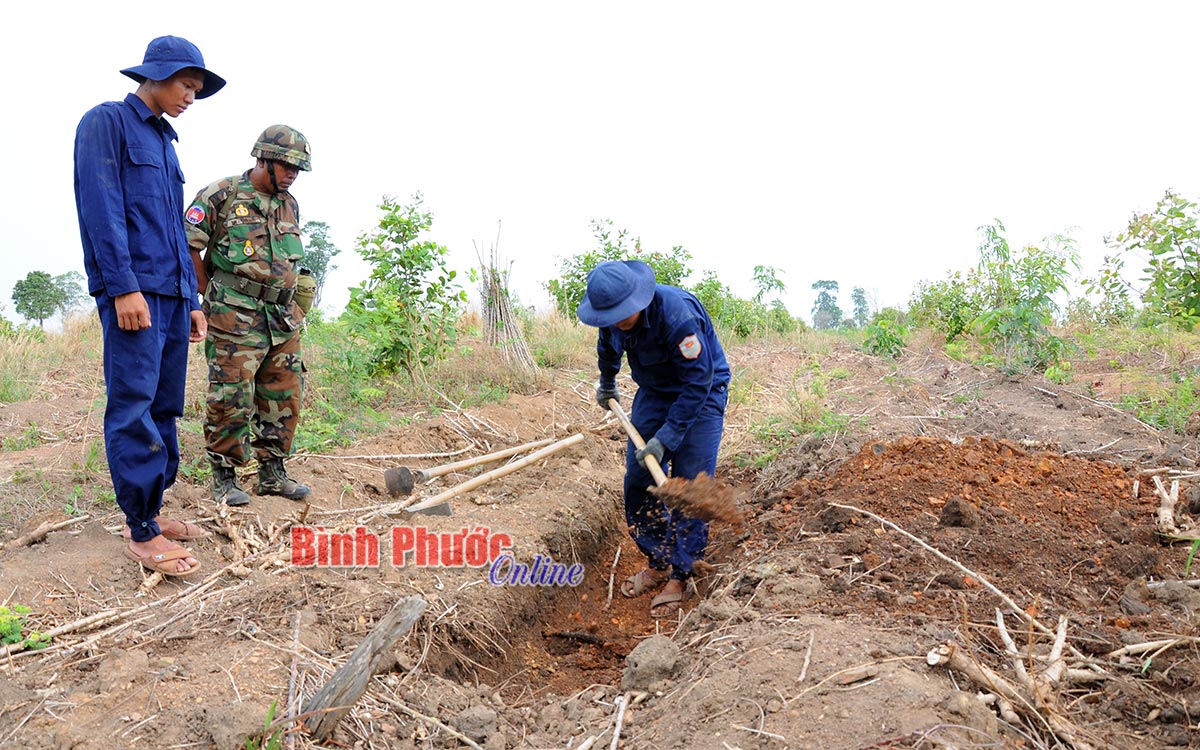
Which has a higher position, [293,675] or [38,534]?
[38,534]

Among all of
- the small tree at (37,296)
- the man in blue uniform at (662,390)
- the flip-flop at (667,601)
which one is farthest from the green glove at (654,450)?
the small tree at (37,296)

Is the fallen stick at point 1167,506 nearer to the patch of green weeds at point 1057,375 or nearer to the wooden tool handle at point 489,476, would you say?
the wooden tool handle at point 489,476

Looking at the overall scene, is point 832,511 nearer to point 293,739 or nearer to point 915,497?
point 915,497

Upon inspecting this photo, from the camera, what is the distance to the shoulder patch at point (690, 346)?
349 cm

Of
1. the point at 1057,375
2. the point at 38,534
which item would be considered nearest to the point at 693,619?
the point at 38,534

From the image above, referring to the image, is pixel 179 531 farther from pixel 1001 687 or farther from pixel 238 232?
pixel 1001 687

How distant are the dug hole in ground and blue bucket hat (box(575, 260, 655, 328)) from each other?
4.23ft

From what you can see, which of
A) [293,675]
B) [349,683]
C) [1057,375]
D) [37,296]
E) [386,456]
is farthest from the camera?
[37,296]

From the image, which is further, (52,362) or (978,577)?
(52,362)

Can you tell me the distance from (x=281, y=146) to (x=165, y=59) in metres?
0.71

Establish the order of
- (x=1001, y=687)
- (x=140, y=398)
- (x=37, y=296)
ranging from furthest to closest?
(x=37, y=296) → (x=140, y=398) → (x=1001, y=687)

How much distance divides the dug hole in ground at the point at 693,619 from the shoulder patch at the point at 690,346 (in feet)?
3.29

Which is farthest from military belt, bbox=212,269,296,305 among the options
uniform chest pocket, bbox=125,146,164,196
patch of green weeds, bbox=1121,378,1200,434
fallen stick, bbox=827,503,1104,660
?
patch of green weeds, bbox=1121,378,1200,434

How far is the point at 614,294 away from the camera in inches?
133
